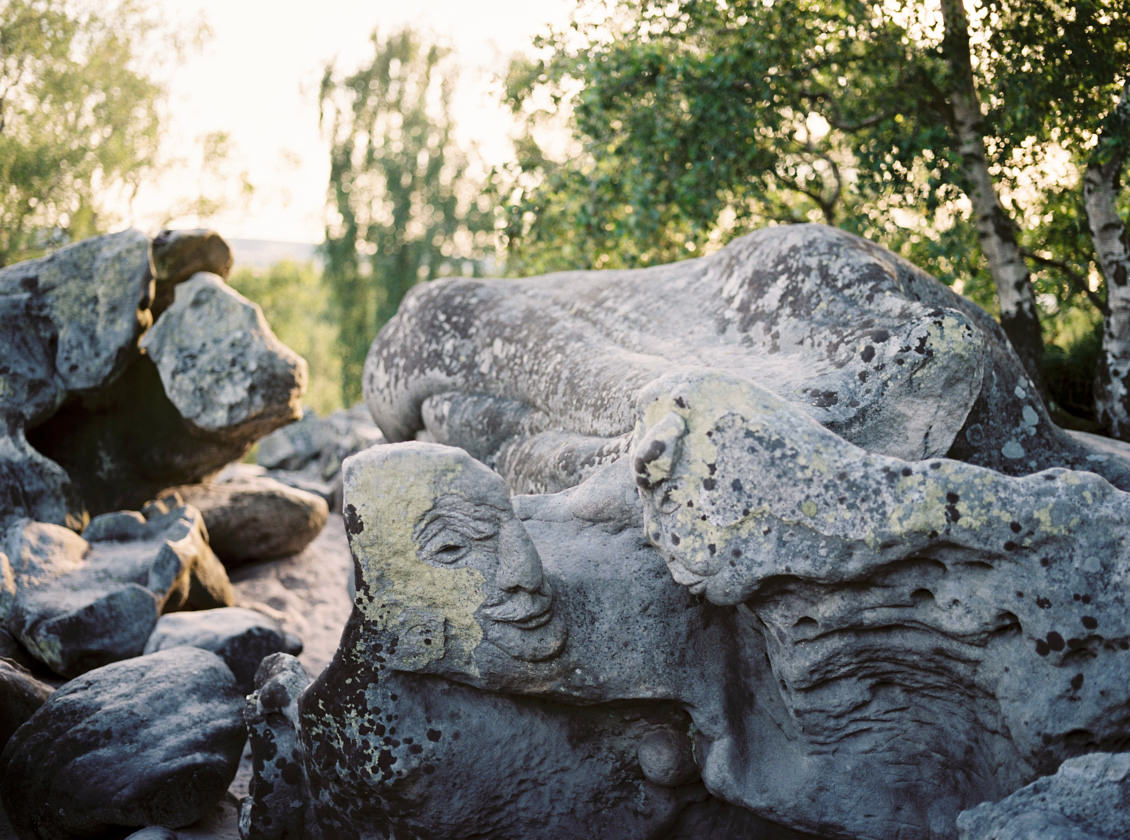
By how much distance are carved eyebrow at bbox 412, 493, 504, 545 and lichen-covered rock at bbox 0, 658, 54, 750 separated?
7.45 ft

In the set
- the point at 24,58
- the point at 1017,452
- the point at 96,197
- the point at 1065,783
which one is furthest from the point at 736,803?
the point at 96,197

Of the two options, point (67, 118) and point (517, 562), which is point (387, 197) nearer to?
point (67, 118)

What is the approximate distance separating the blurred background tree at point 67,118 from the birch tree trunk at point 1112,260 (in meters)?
14.1

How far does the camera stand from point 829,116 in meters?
8.06

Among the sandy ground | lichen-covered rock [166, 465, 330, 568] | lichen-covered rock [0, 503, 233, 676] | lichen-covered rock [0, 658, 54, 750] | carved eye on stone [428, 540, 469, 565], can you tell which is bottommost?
the sandy ground

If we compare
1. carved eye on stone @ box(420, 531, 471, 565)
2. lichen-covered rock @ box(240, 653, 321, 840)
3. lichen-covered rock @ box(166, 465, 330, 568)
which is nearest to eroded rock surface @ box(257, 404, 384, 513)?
lichen-covered rock @ box(166, 465, 330, 568)

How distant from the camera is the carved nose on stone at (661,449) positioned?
304 cm

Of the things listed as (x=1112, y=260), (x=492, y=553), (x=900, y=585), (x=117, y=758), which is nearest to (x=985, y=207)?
(x=1112, y=260)

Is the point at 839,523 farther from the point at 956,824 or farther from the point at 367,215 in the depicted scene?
the point at 367,215

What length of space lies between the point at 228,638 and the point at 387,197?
1931 cm

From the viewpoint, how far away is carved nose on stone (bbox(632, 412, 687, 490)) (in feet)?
9.96

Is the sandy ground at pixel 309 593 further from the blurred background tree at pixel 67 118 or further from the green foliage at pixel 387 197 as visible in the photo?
the green foliage at pixel 387 197

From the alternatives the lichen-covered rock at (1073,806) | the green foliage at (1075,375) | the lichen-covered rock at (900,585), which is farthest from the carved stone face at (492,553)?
the green foliage at (1075,375)

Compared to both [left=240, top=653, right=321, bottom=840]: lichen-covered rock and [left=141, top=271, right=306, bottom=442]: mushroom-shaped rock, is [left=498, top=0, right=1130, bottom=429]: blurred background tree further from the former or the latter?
[left=240, top=653, right=321, bottom=840]: lichen-covered rock
